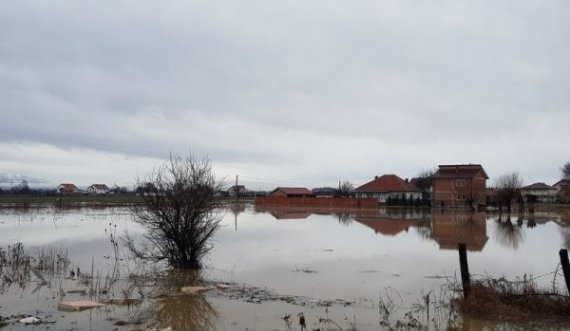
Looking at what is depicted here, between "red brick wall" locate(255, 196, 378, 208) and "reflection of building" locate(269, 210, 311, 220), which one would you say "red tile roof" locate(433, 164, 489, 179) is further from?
"reflection of building" locate(269, 210, 311, 220)

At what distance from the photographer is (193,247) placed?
688 inches

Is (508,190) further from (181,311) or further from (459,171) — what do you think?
(181,311)

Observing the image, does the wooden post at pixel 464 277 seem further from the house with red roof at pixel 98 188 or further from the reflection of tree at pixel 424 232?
the house with red roof at pixel 98 188

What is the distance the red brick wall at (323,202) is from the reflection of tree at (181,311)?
59154 mm

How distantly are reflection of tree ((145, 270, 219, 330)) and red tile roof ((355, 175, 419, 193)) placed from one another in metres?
78.1

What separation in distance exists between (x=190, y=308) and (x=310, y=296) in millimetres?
2954

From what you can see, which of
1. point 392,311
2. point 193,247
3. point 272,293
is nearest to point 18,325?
point 272,293

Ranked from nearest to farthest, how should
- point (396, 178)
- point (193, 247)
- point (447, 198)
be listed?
point (193, 247) < point (447, 198) < point (396, 178)

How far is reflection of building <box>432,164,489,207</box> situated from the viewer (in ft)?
254

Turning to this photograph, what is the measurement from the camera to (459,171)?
8125 cm

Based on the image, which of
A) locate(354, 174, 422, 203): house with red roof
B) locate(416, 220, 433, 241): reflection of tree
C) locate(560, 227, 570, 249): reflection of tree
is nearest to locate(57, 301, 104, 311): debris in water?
locate(416, 220, 433, 241): reflection of tree

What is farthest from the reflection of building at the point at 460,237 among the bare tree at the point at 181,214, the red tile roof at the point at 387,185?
the red tile roof at the point at 387,185

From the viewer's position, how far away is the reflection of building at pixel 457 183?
254 ft

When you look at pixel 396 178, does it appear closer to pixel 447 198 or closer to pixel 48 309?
pixel 447 198
